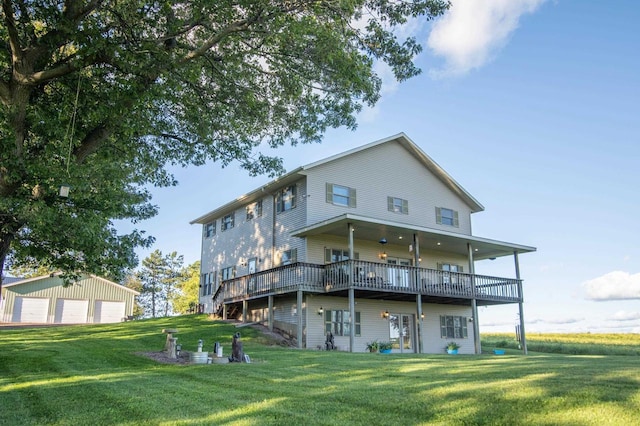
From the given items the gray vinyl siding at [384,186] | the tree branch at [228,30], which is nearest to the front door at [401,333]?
the gray vinyl siding at [384,186]

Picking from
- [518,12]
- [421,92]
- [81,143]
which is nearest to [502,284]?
[421,92]

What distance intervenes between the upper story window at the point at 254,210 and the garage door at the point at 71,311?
18605 mm

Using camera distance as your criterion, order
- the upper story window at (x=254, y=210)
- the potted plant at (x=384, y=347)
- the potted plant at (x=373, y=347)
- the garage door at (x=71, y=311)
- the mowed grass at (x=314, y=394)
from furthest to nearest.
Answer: the garage door at (x=71, y=311) → the upper story window at (x=254, y=210) → the potted plant at (x=384, y=347) → the potted plant at (x=373, y=347) → the mowed grass at (x=314, y=394)

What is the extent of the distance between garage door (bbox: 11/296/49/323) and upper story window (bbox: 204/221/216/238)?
14410 mm

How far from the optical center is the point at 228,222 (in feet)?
87.1

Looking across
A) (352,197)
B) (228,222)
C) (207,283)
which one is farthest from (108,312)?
(352,197)

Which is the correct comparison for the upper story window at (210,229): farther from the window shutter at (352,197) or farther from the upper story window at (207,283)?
the window shutter at (352,197)

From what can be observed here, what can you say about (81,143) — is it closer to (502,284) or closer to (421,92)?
(421,92)

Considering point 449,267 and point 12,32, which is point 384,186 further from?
point 12,32

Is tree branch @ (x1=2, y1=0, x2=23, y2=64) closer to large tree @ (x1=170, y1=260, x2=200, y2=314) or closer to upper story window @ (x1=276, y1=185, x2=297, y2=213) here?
upper story window @ (x1=276, y1=185, x2=297, y2=213)

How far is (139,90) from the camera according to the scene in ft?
34.9

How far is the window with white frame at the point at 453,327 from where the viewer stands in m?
23.8

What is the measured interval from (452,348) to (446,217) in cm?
616

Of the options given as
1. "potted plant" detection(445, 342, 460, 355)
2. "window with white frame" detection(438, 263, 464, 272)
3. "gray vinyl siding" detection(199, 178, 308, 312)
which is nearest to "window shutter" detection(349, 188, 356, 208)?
"gray vinyl siding" detection(199, 178, 308, 312)
